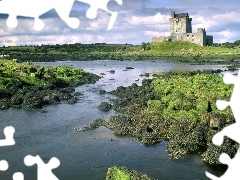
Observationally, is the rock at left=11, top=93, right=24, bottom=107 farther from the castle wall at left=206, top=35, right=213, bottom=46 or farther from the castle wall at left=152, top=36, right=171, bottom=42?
the castle wall at left=206, top=35, right=213, bottom=46

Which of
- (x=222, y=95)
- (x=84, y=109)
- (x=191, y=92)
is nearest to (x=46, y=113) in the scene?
(x=84, y=109)

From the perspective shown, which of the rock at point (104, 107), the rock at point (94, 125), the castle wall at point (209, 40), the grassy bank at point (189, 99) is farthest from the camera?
the castle wall at point (209, 40)

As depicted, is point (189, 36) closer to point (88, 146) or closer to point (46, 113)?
point (46, 113)

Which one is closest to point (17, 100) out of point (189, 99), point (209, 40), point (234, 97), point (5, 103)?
point (5, 103)

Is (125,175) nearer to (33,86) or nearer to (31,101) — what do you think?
(31,101)

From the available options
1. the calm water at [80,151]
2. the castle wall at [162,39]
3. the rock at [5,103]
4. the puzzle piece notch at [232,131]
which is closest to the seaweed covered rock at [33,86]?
the rock at [5,103]

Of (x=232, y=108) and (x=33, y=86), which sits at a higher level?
(x=232, y=108)

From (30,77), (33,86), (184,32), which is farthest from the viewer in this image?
(184,32)

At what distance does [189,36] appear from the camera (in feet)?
511

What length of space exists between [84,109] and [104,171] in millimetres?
20221

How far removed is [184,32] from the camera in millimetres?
157125

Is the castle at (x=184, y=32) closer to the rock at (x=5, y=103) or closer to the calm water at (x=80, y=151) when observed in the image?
the rock at (x=5, y=103)

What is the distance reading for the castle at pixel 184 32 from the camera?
501 feet

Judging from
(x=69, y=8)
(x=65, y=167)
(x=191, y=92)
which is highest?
(x=69, y=8)
